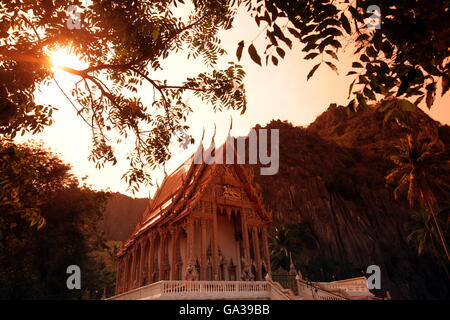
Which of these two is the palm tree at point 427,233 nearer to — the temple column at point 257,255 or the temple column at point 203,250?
the temple column at point 257,255

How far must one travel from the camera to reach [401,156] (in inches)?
1172

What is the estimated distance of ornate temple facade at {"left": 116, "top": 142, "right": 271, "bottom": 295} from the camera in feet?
59.1

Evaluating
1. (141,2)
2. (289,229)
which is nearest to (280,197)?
(289,229)

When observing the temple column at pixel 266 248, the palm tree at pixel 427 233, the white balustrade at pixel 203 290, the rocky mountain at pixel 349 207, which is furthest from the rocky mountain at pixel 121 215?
the white balustrade at pixel 203 290

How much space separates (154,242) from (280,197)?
43370mm

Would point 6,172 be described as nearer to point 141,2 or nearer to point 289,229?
point 141,2

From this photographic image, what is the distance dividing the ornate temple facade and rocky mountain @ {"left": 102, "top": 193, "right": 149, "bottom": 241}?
88.1 metres

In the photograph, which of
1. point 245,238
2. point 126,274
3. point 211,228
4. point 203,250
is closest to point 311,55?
point 203,250

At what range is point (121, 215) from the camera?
109312 mm

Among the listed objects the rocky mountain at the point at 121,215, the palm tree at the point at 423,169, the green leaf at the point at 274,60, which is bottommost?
the green leaf at the point at 274,60

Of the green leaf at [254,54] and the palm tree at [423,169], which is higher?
the palm tree at [423,169]

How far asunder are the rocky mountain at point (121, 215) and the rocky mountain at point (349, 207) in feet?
199

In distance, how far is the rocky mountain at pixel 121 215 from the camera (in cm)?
10469

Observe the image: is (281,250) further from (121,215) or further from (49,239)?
(121,215)
